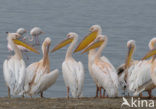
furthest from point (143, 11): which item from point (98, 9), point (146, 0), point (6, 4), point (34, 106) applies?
point (34, 106)

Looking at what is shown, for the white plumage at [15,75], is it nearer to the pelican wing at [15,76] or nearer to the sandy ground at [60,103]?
the pelican wing at [15,76]

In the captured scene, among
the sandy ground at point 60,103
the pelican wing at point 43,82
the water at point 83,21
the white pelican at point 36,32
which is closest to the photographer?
the sandy ground at point 60,103

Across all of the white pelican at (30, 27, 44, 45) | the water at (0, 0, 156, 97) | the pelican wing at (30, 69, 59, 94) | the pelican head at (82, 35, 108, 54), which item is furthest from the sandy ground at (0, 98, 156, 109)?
the white pelican at (30, 27, 44, 45)

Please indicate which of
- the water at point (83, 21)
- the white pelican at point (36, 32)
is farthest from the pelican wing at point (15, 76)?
the white pelican at point (36, 32)

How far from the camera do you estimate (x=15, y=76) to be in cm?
837

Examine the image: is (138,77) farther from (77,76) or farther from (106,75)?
(77,76)

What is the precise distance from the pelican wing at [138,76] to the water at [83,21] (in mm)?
3020

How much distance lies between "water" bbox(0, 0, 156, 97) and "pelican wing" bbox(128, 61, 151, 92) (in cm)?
302

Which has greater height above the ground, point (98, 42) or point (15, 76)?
point (98, 42)

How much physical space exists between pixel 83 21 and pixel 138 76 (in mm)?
13646

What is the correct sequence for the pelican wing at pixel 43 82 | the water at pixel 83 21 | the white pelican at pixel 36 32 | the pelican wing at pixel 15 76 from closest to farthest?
the pelican wing at pixel 15 76
the pelican wing at pixel 43 82
the water at pixel 83 21
the white pelican at pixel 36 32

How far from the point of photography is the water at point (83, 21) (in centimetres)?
1498

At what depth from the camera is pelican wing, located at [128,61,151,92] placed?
28.1 feet

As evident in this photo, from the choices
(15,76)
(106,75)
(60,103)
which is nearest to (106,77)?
(106,75)
